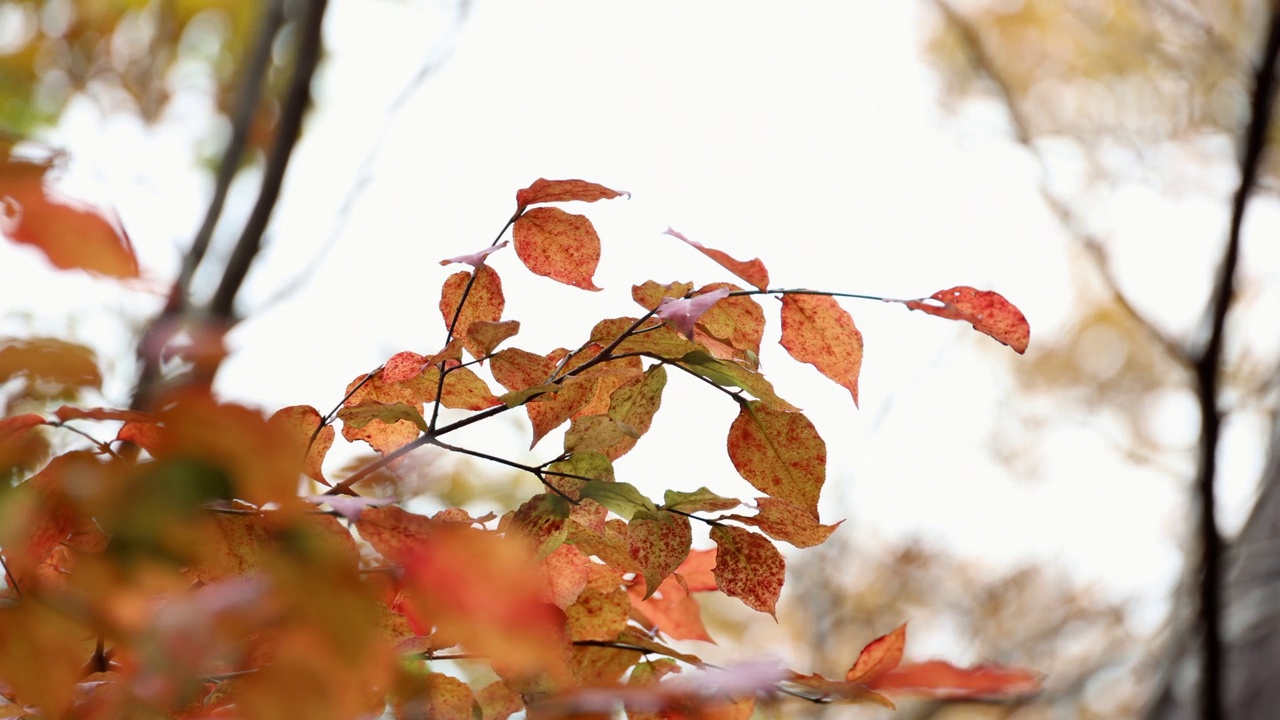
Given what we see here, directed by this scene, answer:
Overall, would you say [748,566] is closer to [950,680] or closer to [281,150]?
[950,680]

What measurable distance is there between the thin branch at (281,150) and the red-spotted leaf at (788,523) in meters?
0.75

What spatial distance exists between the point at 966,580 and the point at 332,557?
10.0ft

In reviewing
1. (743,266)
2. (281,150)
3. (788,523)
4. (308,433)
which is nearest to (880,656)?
(788,523)

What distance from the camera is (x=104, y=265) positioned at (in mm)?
264

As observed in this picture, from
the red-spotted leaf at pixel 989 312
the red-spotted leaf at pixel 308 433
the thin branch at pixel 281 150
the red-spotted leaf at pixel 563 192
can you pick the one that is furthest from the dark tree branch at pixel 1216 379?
the thin branch at pixel 281 150

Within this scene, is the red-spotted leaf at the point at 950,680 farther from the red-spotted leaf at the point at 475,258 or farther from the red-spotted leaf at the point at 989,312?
the red-spotted leaf at the point at 475,258

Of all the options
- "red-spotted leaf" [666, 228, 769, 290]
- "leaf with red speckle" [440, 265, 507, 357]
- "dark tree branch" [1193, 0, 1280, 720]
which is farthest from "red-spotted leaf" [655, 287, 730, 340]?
"dark tree branch" [1193, 0, 1280, 720]

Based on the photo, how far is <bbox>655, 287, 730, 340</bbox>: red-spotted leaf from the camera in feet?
1.17

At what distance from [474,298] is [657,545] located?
0.52 feet

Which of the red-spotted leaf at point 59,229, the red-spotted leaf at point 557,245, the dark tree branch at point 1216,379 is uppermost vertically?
the red-spotted leaf at point 59,229

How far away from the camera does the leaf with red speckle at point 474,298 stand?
0.49 meters

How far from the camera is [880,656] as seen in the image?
421 millimetres

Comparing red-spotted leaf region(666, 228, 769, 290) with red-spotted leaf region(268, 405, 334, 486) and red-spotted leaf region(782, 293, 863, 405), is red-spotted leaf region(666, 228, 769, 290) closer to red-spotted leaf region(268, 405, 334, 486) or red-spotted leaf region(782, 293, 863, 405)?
red-spotted leaf region(782, 293, 863, 405)

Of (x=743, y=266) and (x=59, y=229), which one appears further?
(x=743, y=266)
